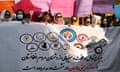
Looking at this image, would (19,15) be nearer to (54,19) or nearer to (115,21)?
(54,19)

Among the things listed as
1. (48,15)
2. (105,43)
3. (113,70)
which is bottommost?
(113,70)

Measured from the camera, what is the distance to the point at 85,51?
10.0 metres

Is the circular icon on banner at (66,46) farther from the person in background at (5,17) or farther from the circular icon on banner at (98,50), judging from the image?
the person in background at (5,17)

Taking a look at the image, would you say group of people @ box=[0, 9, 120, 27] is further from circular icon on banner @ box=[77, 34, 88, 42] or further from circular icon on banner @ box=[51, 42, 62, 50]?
circular icon on banner @ box=[51, 42, 62, 50]

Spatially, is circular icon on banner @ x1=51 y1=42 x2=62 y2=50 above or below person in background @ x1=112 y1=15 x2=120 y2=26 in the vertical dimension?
below

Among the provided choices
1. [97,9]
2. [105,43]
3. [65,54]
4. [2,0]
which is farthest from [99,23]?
[2,0]

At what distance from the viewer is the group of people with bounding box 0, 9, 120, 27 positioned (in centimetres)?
1001

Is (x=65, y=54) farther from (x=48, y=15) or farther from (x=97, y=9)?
(x=97, y=9)

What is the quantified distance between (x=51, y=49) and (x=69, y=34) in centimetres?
67

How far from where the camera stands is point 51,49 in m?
9.72

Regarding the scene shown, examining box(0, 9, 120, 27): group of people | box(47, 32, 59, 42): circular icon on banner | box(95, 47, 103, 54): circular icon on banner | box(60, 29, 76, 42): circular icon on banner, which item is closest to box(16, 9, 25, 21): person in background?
box(0, 9, 120, 27): group of people

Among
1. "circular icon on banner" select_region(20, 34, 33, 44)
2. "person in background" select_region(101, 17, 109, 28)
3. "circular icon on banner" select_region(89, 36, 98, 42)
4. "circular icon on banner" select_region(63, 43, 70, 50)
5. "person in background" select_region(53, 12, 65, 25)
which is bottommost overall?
"circular icon on banner" select_region(63, 43, 70, 50)

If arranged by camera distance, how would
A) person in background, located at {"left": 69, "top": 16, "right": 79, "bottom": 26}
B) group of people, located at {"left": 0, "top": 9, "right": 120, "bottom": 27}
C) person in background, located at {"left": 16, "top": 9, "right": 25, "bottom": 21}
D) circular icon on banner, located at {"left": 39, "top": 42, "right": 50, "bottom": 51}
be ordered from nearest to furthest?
circular icon on banner, located at {"left": 39, "top": 42, "right": 50, "bottom": 51} < group of people, located at {"left": 0, "top": 9, "right": 120, "bottom": 27} < person in background, located at {"left": 16, "top": 9, "right": 25, "bottom": 21} < person in background, located at {"left": 69, "top": 16, "right": 79, "bottom": 26}

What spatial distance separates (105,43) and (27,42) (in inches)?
75.3
